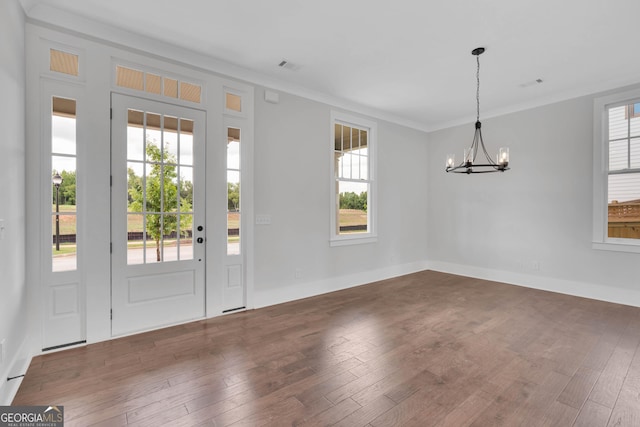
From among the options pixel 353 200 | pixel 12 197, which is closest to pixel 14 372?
pixel 12 197

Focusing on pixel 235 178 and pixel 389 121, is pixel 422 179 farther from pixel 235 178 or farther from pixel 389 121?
pixel 235 178

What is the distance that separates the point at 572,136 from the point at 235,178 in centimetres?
486

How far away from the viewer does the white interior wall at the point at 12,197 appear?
196 cm

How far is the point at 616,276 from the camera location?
411 cm

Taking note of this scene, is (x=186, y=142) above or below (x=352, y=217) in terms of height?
above

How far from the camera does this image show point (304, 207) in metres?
4.41

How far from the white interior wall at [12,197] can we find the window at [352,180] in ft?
11.3

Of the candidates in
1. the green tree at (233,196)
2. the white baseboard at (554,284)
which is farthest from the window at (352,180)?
the white baseboard at (554,284)

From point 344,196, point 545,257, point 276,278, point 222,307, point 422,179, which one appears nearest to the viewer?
point 222,307

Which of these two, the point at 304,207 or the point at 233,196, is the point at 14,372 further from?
the point at 304,207

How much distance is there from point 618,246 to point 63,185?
6.51 meters

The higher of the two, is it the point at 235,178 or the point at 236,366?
the point at 235,178

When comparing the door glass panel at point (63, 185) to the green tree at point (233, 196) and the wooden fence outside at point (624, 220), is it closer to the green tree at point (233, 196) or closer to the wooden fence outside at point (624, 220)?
the green tree at point (233, 196)

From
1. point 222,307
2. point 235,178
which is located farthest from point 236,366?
point 235,178
